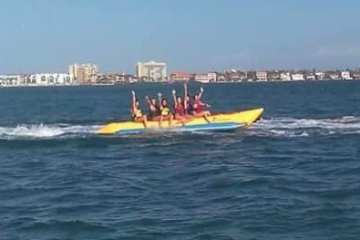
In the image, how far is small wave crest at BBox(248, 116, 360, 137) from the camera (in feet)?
114

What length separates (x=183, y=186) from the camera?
64.6ft

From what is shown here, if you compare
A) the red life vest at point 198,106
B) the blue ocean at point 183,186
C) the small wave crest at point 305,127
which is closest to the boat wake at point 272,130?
the small wave crest at point 305,127

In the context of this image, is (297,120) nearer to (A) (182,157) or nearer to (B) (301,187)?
(A) (182,157)

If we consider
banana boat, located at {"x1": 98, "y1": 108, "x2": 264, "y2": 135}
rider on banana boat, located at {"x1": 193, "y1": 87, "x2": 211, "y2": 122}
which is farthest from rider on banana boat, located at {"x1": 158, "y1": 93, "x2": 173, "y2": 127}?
rider on banana boat, located at {"x1": 193, "y1": 87, "x2": 211, "y2": 122}

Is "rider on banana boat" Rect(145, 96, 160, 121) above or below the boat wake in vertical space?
above

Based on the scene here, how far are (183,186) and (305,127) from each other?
63.1 feet

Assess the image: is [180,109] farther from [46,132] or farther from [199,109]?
[46,132]

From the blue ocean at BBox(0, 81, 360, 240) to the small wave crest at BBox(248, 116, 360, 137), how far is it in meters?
0.39

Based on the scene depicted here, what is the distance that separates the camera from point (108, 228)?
1473 centimetres

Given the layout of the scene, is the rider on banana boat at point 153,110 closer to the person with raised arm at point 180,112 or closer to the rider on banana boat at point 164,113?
the rider on banana boat at point 164,113

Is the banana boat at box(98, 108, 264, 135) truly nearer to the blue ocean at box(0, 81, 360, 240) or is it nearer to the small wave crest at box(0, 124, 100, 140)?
the blue ocean at box(0, 81, 360, 240)

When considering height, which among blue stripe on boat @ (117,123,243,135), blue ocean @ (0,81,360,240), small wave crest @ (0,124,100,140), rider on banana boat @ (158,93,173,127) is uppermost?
rider on banana boat @ (158,93,173,127)

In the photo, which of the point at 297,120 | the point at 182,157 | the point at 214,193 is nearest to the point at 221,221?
the point at 214,193

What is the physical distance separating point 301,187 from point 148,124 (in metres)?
16.8
